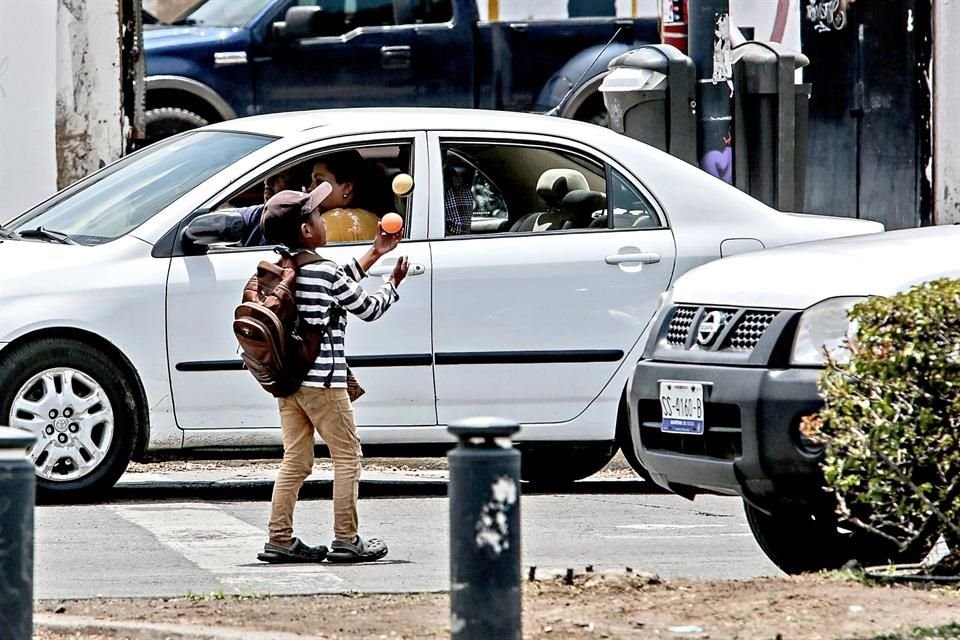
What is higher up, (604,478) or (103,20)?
(103,20)

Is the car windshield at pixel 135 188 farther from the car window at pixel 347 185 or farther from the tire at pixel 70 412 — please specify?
the tire at pixel 70 412

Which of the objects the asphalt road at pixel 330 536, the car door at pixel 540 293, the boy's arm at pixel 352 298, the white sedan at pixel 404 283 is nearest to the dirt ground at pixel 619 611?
the asphalt road at pixel 330 536

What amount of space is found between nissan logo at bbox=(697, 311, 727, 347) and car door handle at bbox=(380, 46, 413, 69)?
30.2 ft

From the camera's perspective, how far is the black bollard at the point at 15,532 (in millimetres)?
4797

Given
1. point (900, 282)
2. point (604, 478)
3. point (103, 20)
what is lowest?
point (604, 478)

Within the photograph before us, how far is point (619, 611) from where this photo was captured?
6.11m

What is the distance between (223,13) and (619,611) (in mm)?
10506

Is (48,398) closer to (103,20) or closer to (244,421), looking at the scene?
(244,421)

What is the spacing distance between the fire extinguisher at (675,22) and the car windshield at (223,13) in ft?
16.0

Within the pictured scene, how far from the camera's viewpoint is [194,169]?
9.35 meters

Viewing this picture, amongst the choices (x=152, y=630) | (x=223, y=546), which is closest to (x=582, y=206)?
(x=223, y=546)

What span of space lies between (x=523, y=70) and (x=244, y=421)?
7327mm

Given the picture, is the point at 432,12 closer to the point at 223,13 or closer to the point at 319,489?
the point at 223,13

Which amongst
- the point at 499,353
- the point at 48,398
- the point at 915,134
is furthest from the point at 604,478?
the point at 915,134
